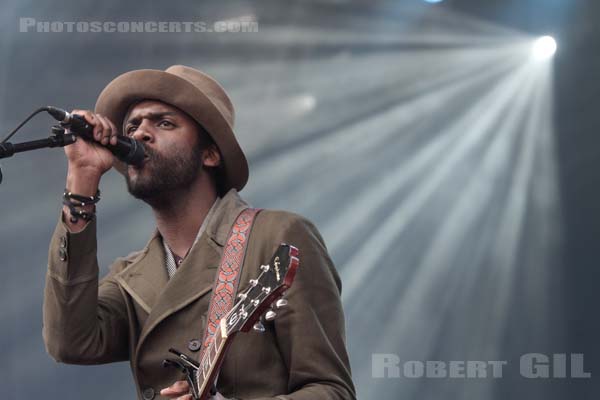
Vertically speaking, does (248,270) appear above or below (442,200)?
above

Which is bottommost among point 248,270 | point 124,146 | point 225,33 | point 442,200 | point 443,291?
point 443,291

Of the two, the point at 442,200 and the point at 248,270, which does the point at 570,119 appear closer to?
the point at 442,200

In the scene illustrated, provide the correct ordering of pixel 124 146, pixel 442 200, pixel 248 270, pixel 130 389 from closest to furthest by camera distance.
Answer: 1. pixel 124 146
2. pixel 248 270
3. pixel 130 389
4. pixel 442 200

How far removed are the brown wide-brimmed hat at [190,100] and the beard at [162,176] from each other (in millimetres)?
117

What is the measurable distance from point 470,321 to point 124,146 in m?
2.92

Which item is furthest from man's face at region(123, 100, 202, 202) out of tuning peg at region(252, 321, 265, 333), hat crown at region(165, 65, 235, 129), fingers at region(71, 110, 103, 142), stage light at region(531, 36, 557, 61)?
stage light at region(531, 36, 557, 61)

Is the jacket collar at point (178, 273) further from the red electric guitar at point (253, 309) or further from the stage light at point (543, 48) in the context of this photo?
the stage light at point (543, 48)

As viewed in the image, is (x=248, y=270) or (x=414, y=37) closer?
(x=248, y=270)

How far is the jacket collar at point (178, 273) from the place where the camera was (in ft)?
7.03

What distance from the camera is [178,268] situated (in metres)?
2.21

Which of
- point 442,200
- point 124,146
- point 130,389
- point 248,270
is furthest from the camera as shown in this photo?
point 442,200

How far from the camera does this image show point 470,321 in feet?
14.7

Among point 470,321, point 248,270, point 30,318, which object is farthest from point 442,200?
point 248,270

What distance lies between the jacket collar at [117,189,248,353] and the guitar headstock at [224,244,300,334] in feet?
1.30
